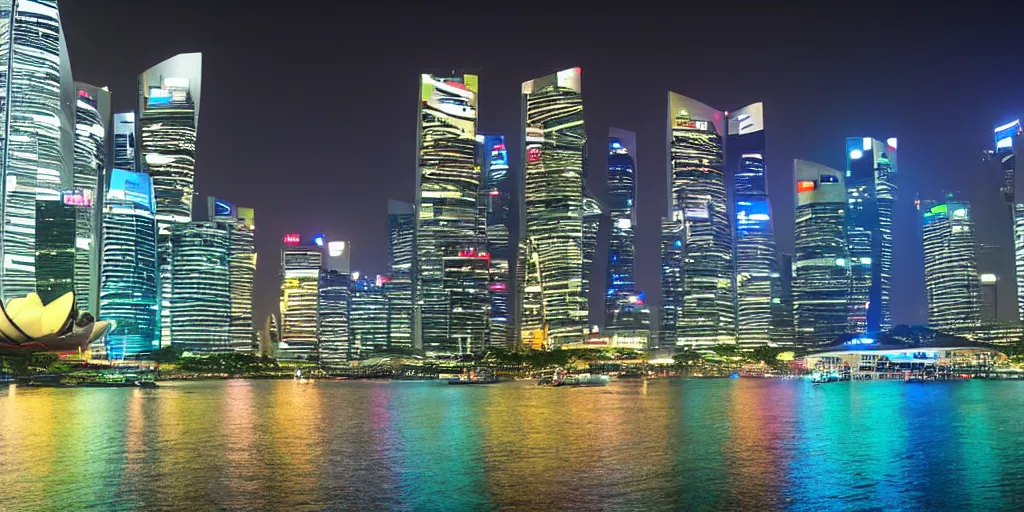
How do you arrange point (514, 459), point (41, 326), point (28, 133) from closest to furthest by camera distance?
point (514, 459) → point (41, 326) → point (28, 133)

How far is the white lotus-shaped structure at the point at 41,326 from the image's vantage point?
128125 mm

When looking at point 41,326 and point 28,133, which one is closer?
point 41,326

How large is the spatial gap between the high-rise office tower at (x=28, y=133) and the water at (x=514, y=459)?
91.5 m

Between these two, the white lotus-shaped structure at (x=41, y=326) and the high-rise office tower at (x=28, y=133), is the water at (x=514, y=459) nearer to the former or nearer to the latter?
the white lotus-shaped structure at (x=41, y=326)

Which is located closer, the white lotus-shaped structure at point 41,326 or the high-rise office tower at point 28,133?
the white lotus-shaped structure at point 41,326

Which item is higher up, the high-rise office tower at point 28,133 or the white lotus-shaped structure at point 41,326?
the high-rise office tower at point 28,133

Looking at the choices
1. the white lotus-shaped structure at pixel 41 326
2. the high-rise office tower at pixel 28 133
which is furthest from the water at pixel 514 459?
the high-rise office tower at pixel 28 133

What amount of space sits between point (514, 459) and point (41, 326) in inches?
3664

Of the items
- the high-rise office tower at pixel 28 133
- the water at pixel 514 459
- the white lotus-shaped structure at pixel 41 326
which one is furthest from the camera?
the high-rise office tower at pixel 28 133

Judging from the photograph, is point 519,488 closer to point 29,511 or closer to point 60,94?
point 29,511

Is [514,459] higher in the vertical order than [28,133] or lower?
lower

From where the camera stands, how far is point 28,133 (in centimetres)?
17825

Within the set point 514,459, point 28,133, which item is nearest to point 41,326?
point 28,133

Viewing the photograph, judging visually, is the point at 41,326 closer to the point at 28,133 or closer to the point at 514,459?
the point at 28,133
